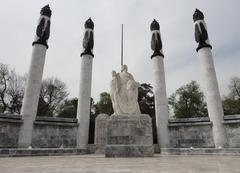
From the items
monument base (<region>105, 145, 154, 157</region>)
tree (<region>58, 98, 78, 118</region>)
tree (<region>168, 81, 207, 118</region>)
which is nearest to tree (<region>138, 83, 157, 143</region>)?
tree (<region>168, 81, 207, 118</region>)

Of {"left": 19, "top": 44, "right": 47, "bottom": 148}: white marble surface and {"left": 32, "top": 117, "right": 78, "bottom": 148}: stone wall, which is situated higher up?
{"left": 19, "top": 44, "right": 47, "bottom": 148}: white marble surface

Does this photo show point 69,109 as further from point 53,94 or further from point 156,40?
point 156,40

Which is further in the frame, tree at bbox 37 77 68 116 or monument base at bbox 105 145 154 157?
tree at bbox 37 77 68 116

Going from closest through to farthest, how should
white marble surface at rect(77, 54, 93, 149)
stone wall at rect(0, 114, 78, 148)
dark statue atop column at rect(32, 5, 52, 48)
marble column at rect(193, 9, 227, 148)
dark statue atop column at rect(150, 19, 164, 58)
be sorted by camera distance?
stone wall at rect(0, 114, 78, 148)
marble column at rect(193, 9, 227, 148)
white marble surface at rect(77, 54, 93, 149)
dark statue atop column at rect(32, 5, 52, 48)
dark statue atop column at rect(150, 19, 164, 58)

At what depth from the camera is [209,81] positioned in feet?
61.4

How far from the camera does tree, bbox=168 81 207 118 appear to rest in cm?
3209

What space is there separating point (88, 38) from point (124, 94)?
13.7m

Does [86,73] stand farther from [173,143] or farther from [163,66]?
[173,143]

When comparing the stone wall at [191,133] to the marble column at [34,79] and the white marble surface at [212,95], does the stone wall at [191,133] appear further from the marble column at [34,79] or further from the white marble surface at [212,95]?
the marble column at [34,79]

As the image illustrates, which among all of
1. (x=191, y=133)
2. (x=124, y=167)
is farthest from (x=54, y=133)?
(x=124, y=167)

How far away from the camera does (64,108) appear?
110ft

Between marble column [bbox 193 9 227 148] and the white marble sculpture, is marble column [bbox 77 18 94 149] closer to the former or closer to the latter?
the white marble sculpture

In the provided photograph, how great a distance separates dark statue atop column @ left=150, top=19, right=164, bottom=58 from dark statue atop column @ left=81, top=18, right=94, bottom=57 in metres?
6.89


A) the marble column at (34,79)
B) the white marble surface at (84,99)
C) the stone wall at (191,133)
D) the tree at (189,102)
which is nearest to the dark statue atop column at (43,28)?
the marble column at (34,79)
